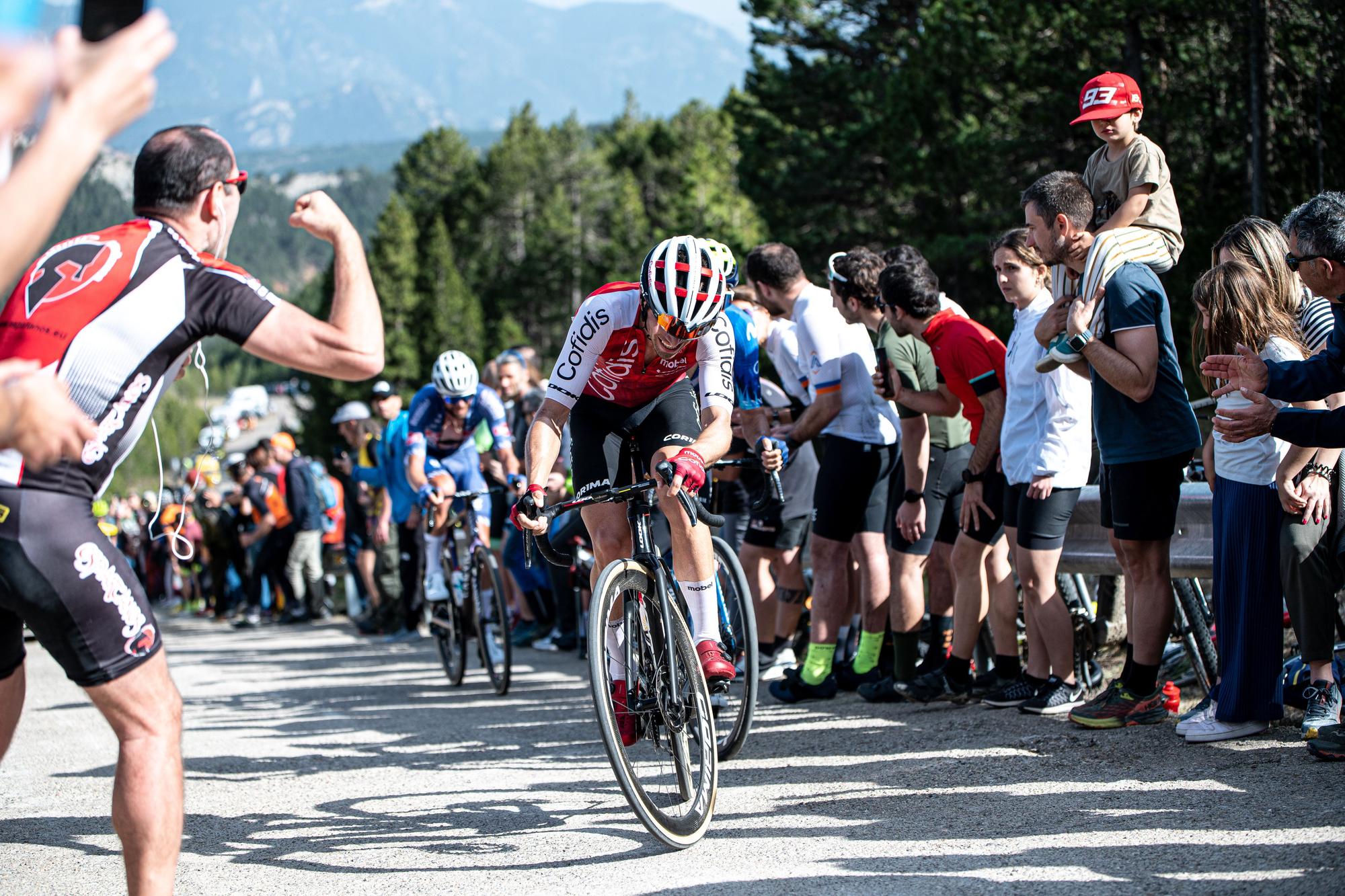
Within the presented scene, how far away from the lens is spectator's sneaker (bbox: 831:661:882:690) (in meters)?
7.70

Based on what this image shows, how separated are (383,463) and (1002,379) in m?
8.24

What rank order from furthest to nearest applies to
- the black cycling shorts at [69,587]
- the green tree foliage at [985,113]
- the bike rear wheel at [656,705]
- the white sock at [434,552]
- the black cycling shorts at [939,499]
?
1. the green tree foliage at [985,113]
2. the white sock at [434,552]
3. the black cycling shorts at [939,499]
4. the bike rear wheel at [656,705]
5. the black cycling shorts at [69,587]

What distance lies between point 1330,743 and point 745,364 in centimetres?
374

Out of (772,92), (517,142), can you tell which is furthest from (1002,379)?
(517,142)

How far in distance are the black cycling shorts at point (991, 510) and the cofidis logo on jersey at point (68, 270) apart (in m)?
Result: 4.73

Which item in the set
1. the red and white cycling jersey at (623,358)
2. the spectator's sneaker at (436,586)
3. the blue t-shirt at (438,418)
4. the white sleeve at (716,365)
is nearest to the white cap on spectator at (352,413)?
the blue t-shirt at (438,418)

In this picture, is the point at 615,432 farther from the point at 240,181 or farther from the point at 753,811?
the point at 240,181

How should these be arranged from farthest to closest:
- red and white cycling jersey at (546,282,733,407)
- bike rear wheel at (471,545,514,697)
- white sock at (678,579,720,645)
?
bike rear wheel at (471,545,514,697) → red and white cycling jersey at (546,282,733,407) → white sock at (678,579,720,645)

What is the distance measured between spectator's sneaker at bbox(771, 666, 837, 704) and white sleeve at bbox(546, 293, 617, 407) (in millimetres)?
2961

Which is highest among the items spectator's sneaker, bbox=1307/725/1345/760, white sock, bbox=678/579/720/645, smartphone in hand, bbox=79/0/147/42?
smartphone in hand, bbox=79/0/147/42

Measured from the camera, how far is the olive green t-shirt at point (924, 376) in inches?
294

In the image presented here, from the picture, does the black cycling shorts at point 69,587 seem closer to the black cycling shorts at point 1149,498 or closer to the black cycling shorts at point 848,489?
the black cycling shorts at point 1149,498

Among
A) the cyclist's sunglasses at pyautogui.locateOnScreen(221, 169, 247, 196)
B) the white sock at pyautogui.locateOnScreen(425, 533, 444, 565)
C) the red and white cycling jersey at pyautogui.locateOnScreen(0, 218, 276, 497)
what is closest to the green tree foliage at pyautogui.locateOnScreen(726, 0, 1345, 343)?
the white sock at pyautogui.locateOnScreen(425, 533, 444, 565)

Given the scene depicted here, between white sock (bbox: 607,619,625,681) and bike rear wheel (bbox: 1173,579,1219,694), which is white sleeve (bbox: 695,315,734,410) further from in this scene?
bike rear wheel (bbox: 1173,579,1219,694)
